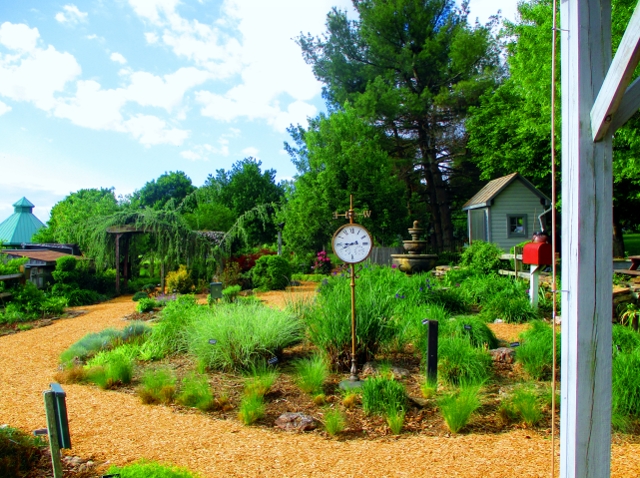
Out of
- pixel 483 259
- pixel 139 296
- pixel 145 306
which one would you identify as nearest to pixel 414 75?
pixel 483 259

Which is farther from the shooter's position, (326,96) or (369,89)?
(326,96)

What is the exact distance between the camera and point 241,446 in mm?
3689

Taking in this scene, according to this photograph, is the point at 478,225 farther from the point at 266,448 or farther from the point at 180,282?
the point at 266,448

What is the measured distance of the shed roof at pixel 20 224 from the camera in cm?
3466

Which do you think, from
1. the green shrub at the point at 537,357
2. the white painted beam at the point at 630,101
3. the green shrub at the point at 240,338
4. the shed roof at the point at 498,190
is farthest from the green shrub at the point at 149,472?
the shed roof at the point at 498,190

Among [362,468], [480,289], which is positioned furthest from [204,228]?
[362,468]

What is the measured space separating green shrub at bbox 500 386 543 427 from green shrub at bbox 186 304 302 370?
2.65 metres

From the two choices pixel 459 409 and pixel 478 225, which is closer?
pixel 459 409

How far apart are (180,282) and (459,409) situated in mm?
11096

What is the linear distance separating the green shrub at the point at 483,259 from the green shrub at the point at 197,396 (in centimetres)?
933

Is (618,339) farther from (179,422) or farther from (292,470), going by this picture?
(179,422)

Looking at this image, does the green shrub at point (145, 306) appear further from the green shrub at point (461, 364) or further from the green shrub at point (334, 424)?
the green shrub at point (334, 424)

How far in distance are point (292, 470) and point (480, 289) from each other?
7.43 m

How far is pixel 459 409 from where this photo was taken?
394 centimetres
